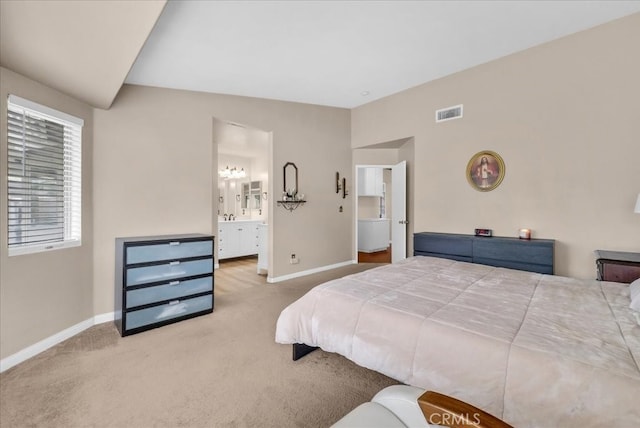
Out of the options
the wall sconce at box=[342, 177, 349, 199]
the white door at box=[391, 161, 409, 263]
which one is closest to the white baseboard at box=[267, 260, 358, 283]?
the white door at box=[391, 161, 409, 263]

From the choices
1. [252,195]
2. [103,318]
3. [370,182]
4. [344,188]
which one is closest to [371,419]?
[103,318]

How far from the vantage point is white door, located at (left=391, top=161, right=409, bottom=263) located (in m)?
5.13

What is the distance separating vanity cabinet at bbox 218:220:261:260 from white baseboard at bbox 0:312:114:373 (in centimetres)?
320

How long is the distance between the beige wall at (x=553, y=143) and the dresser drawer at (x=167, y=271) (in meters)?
3.30

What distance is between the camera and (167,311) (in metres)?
3.12

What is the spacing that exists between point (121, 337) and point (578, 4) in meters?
5.36

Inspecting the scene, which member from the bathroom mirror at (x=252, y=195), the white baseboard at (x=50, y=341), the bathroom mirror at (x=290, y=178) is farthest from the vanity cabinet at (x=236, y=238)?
the white baseboard at (x=50, y=341)

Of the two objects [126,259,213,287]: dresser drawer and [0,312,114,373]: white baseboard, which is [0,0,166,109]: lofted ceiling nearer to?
[126,259,213,287]: dresser drawer

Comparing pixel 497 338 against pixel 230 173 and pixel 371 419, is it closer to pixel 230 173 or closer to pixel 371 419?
pixel 371 419

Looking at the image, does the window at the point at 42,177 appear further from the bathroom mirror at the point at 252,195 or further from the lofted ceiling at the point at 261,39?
the bathroom mirror at the point at 252,195

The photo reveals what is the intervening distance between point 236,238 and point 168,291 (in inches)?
141

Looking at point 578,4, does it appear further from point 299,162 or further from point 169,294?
point 169,294

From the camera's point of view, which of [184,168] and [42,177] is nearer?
[42,177]

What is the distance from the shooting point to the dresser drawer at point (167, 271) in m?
2.92
